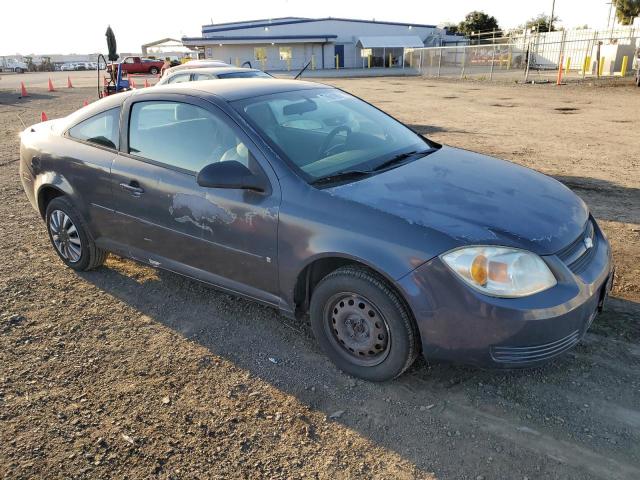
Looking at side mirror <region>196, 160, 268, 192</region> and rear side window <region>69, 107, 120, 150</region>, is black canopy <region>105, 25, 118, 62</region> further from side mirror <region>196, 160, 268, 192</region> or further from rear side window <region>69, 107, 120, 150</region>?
side mirror <region>196, 160, 268, 192</region>

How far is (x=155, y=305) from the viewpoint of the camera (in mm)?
4129

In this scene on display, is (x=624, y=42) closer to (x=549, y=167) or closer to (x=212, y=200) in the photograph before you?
(x=549, y=167)

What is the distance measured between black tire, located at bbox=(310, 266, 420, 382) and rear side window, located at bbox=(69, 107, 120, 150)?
218 cm

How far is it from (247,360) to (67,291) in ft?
6.58

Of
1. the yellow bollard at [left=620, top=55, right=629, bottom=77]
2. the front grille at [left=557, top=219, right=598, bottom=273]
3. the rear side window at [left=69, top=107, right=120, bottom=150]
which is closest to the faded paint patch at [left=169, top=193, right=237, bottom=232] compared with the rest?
the rear side window at [left=69, top=107, right=120, bottom=150]

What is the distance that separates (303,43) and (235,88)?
60121mm

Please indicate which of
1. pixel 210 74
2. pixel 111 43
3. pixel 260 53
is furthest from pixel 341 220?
pixel 260 53

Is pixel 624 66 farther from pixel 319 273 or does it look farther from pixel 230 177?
pixel 230 177

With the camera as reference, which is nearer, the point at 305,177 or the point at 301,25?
the point at 305,177

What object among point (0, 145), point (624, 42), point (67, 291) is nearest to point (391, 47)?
point (624, 42)

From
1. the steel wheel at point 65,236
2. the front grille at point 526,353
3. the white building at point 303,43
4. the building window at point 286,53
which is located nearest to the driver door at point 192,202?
the steel wheel at point 65,236

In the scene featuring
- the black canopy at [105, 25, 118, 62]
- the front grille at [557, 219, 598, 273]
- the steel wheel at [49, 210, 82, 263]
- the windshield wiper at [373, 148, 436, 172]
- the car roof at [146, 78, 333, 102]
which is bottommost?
the steel wheel at [49, 210, 82, 263]

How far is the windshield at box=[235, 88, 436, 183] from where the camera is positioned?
3367mm

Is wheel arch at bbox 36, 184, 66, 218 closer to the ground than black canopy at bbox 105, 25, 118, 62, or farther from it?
closer to the ground
